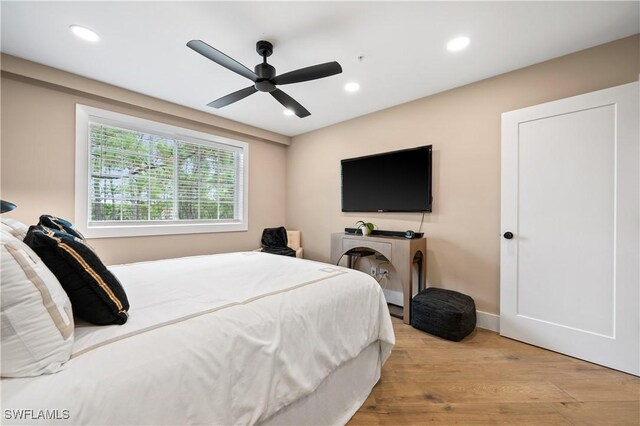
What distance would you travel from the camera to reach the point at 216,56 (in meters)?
1.78

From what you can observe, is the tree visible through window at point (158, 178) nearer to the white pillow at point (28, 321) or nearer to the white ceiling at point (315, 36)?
the white ceiling at point (315, 36)

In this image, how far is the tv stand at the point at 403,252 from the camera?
2.79 m

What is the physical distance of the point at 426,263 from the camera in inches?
120

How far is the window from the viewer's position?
9.22 feet

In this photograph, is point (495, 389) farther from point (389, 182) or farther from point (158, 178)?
point (158, 178)

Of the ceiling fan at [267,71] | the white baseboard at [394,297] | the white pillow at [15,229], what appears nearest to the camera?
the white pillow at [15,229]

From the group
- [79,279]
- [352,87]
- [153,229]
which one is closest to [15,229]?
[79,279]

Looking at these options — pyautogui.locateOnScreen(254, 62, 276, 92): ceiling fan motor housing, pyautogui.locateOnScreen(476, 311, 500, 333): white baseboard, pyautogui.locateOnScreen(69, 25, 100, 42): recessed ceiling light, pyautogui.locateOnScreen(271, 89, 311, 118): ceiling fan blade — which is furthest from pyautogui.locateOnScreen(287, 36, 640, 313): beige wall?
pyautogui.locateOnScreen(69, 25, 100, 42): recessed ceiling light

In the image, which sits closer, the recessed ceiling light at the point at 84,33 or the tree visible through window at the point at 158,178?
the recessed ceiling light at the point at 84,33

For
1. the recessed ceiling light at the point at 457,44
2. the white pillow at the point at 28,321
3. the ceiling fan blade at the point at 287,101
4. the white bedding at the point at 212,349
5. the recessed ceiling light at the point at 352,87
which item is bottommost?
the white bedding at the point at 212,349

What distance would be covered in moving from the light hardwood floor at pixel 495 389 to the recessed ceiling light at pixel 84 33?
328 centimetres

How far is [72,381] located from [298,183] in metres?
3.99

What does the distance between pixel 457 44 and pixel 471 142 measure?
104cm

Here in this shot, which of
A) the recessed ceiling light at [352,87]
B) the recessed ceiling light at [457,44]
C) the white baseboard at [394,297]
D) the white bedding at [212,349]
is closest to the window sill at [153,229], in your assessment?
the white bedding at [212,349]
